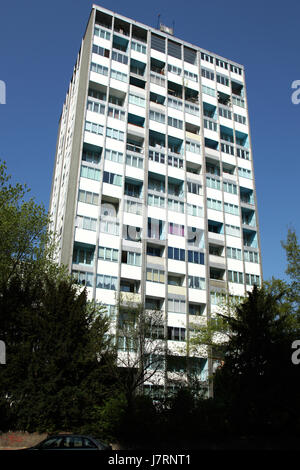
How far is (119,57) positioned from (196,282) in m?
36.7

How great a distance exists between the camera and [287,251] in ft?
107

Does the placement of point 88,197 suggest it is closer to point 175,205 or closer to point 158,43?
point 175,205

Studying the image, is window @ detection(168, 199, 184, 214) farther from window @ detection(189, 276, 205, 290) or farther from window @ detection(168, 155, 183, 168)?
window @ detection(189, 276, 205, 290)

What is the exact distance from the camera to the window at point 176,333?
161 ft

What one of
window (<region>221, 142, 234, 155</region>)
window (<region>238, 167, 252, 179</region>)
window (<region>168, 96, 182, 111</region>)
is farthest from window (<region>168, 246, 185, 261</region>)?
window (<region>168, 96, 182, 111</region>)

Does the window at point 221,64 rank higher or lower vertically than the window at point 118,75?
higher

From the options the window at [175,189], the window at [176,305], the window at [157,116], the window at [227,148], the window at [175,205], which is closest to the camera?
the window at [176,305]

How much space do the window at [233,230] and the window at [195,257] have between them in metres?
6.50

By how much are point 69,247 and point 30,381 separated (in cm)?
2682

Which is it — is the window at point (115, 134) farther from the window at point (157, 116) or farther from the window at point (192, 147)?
the window at point (192, 147)

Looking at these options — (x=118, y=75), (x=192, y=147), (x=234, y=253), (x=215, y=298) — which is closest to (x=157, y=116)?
(x=192, y=147)

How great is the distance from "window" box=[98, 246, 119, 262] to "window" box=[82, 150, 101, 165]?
12751 millimetres

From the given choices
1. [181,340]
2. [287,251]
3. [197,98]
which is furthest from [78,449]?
[197,98]

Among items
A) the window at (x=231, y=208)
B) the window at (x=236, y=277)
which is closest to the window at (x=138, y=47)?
the window at (x=231, y=208)
